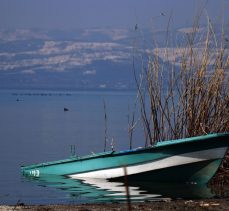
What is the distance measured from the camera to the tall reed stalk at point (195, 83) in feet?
49.6

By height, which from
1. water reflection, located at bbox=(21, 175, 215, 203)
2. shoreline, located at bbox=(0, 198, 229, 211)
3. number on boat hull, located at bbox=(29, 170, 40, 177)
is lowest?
shoreline, located at bbox=(0, 198, 229, 211)

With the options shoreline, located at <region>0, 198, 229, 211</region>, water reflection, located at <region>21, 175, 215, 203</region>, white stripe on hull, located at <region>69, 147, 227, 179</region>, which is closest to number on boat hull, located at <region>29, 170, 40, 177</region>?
water reflection, located at <region>21, 175, 215, 203</region>

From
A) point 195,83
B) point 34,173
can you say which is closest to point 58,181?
point 34,173

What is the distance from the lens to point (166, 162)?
15438 millimetres

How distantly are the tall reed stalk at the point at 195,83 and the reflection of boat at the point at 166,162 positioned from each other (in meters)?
0.66

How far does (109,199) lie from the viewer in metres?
15.3

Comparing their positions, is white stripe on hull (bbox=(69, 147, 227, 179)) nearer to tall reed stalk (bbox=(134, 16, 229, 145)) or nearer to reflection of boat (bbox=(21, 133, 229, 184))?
reflection of boat (bbox=(21, 133, 229, 184))

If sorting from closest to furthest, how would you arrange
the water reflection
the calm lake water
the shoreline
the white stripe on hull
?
the shoreline < the white stripe on hull < the water reflection < the calm lake water

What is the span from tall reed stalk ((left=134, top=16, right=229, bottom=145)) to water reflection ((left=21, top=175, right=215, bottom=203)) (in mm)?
1079

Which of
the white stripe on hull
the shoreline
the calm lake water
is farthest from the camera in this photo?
the calm lake water

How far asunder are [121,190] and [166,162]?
1.29 m

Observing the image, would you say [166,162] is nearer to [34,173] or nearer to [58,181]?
[58,181]

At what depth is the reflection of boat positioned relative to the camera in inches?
585

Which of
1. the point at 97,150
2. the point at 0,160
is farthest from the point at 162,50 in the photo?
the point at 97,150
